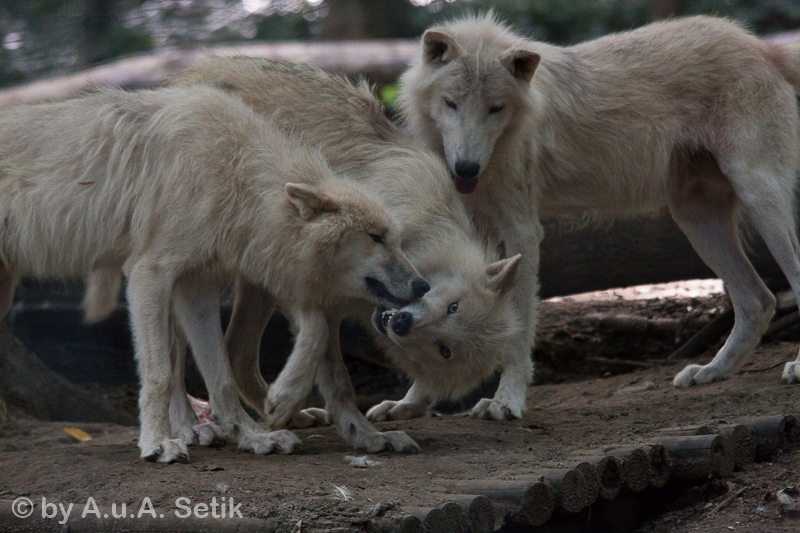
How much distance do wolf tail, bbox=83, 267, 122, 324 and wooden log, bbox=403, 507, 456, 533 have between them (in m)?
2.68

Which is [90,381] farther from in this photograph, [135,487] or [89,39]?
[89,39]

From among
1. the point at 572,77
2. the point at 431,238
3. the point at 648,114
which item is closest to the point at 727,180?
the point at 648,114

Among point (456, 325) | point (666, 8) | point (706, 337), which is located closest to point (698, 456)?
point (456, 325)

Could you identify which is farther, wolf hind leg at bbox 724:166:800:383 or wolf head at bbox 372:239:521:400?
wolf hind leg at bbox 724:166:800:383

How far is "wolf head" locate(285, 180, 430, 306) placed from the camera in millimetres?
4191

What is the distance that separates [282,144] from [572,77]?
7.75 ft

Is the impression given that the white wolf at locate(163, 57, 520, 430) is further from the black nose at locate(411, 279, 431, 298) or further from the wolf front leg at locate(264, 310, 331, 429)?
the wolf front leg at locate(264, 310, 331, 429)

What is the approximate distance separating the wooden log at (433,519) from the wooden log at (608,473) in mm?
908

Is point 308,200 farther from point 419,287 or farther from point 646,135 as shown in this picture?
point 646,135

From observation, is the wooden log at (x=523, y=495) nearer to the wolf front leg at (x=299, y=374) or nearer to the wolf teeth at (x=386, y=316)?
the wolf teeth at (x=386, y=316)

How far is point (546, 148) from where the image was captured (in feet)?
18.8

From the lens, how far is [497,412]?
5.13 metres

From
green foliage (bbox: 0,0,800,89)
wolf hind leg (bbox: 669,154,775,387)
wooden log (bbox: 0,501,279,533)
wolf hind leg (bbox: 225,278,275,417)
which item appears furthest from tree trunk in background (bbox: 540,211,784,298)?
wooden log (bbox: 0,501,279,533)

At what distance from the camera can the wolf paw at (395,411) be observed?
545cm
